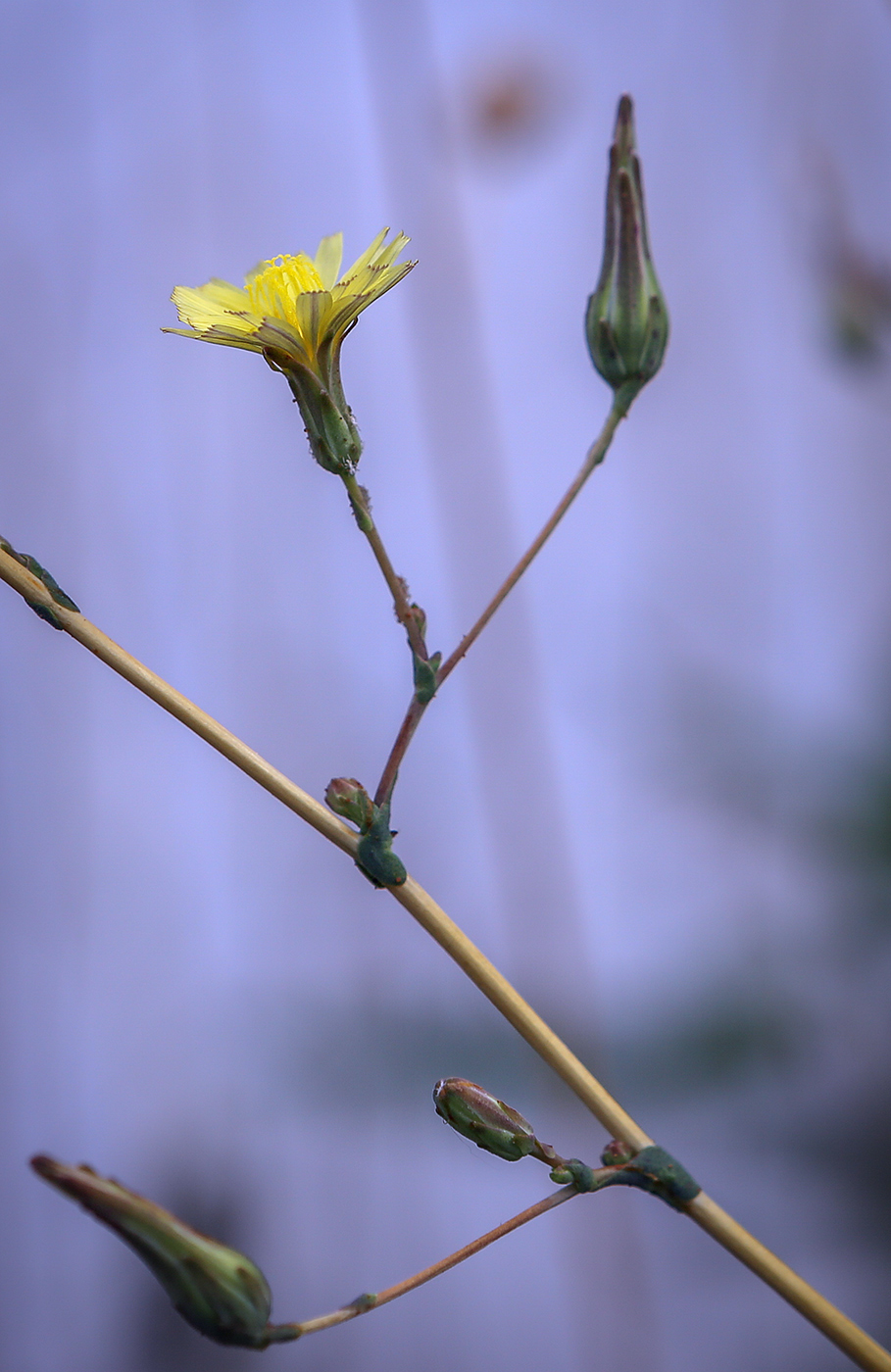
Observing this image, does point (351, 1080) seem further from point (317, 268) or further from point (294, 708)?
point (317, 268)

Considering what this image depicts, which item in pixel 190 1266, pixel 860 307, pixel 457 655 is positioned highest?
pixel 860 307

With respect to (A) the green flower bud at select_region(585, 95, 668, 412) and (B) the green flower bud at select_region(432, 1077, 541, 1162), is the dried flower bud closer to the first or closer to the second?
(B) the green flower bud at select_region(432, 1077, 541, 1162)

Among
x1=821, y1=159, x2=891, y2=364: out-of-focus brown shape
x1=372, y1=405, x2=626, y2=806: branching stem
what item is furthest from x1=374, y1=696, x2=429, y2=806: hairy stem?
x1=821, y1=159, x2=891, y2=364: out-of-focus brown shape

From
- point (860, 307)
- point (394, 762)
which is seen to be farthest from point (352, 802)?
point (860, 307)

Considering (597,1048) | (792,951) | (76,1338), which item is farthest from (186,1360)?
(792,951)

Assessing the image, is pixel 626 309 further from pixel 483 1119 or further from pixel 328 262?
pixel 483 1119

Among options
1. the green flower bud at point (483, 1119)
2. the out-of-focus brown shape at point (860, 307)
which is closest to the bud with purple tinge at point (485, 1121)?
the green flower bud at point (483, 1119)

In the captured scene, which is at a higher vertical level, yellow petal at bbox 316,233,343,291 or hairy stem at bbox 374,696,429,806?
yellow petal at bbox 316,233,343,291
